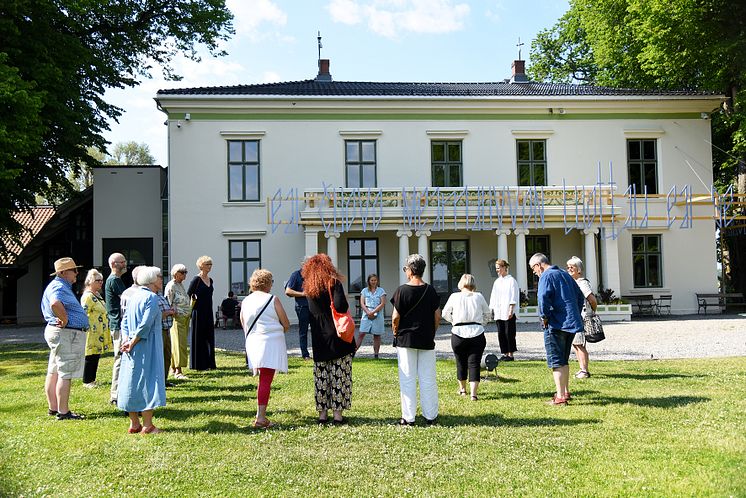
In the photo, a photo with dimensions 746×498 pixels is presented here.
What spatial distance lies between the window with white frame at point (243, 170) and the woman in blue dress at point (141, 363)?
16.0 meters

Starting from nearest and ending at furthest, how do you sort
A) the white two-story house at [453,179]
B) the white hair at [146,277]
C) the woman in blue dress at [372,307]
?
1. the white hair at [146,277]
2. the woman in blue dress at [372,307]
3. the white two-story house at [453,179]

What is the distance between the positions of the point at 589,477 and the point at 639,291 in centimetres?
1966

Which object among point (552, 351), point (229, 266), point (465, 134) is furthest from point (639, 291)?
point (552, 351)

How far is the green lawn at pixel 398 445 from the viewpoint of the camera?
4.89 metres

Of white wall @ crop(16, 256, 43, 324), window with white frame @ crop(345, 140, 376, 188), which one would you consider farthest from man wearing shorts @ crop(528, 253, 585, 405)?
white wall @ crop(16, 256, 43, 324)

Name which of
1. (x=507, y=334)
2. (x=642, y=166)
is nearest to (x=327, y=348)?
(x=507, y=334)

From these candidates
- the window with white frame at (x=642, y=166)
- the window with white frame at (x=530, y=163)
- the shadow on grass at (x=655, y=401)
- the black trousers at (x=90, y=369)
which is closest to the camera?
the shadow on grass at (x=655, y=401)

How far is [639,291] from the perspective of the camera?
22.9m

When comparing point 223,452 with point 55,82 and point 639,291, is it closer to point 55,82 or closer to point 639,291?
point 55,82

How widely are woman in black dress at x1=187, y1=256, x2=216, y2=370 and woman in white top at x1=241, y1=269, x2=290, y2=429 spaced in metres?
3.63

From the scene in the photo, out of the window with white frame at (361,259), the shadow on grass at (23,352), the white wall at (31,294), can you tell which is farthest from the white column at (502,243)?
the white wall at (31,294)

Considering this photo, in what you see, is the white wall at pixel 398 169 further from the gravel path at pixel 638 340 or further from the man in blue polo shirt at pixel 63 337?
the man in blue polo shirt at pixel 63 337

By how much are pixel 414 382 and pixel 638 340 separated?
9.96 meters

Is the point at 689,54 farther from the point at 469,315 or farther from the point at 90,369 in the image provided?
the point at 90,369
